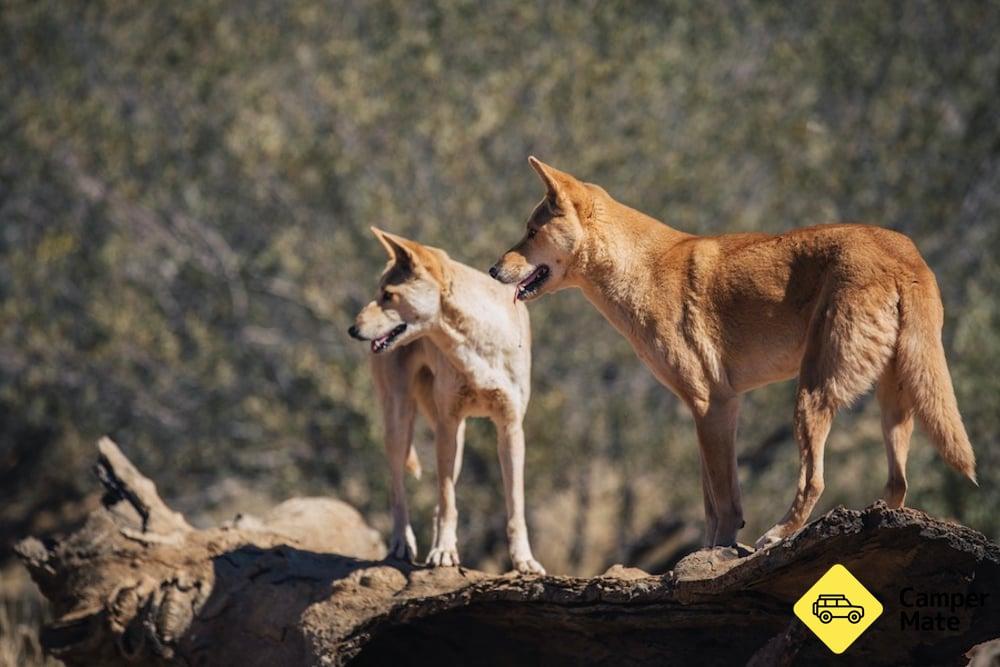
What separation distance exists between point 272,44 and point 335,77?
103cm

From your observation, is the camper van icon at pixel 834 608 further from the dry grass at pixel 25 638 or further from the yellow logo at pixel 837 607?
the dry grass at pixel 25 638

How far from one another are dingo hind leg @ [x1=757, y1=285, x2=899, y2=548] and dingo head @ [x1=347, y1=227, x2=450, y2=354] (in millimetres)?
2500

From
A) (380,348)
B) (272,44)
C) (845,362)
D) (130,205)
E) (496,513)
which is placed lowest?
(496,513)

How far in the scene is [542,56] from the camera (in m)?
17.1

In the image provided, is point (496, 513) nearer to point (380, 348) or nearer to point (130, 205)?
point (130, 205)

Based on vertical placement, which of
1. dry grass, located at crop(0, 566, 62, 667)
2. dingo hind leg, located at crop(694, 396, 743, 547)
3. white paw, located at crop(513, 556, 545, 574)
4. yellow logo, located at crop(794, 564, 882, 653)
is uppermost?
dingo hind leg, located at crop(694, 396, 743, 547)

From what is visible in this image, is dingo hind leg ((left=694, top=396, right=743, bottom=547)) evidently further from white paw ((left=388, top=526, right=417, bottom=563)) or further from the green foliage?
the green foliage

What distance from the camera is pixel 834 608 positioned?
20.8 feet

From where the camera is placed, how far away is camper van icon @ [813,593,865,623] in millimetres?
6316

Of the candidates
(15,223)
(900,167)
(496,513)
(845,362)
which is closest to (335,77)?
(15,223)

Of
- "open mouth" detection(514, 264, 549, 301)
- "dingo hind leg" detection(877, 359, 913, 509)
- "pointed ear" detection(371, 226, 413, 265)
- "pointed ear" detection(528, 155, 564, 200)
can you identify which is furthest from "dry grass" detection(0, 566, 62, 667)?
"dingo hind leg" detection(877, 359, 913, 509)

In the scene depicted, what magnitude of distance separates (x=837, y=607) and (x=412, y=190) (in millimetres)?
11261

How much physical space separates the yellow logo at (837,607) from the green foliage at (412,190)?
9586 mm

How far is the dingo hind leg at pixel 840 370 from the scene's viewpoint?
680cm
